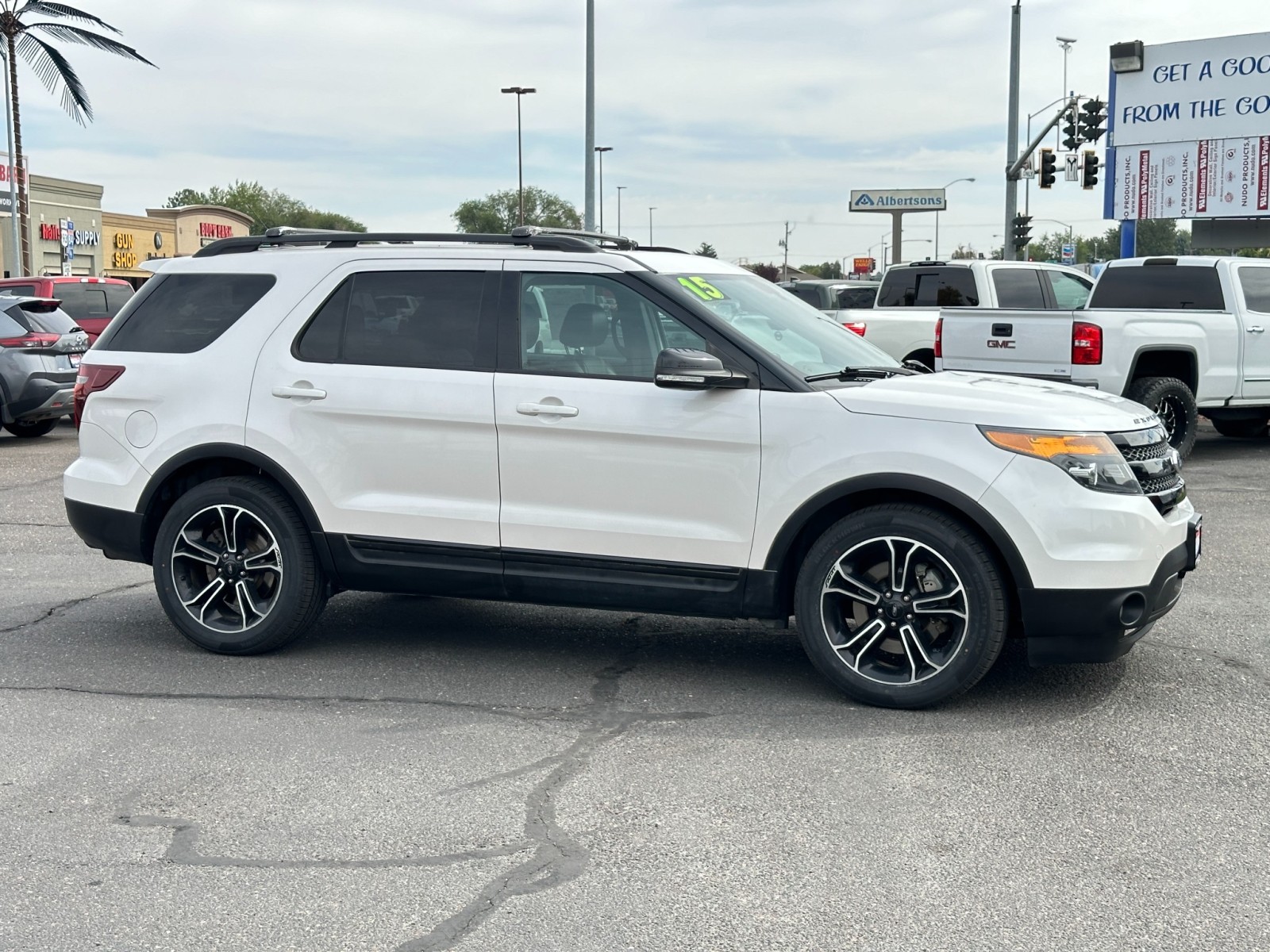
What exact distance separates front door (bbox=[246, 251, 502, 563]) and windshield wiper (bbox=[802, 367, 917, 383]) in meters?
1.36

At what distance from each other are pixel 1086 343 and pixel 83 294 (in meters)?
13.5

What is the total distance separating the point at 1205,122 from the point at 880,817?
24194 millimetres

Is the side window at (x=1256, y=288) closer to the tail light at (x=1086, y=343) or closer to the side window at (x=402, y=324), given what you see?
the tail light at (x=1086, y=343)

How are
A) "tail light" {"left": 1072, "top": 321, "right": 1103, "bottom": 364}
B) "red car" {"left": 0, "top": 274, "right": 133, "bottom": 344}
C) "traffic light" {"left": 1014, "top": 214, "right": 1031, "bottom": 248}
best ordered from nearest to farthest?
"tail light" {"left": 1072, "top": 321, "right": 1103, "bottom": 364} → "red car" {"left": 0, "top": 274, "right": 133, "bottom": 344} → "traffic light" {"left": 1014, "top": 214, "right": 1031, "bottom": 248}

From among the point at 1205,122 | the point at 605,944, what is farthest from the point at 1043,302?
the point at 605,944

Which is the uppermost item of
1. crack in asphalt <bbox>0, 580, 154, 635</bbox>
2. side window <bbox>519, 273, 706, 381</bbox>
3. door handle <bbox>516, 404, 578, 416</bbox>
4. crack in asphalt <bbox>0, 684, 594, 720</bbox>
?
side window <bbox>519, 273, 706, 381</bbox>

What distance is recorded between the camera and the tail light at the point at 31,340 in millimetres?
15688

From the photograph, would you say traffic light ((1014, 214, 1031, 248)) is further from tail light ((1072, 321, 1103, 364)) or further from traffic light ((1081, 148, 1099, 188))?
tail light ((1072, 321, 1103, 364))

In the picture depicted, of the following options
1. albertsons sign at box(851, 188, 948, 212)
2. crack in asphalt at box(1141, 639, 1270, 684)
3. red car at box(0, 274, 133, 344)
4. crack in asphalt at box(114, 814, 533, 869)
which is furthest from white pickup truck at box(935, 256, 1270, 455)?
albertsons sign at box(851, 188, 948, 212)

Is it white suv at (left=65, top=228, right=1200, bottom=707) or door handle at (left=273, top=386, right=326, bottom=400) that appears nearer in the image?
white suv at (left=65, top=228, right=1200, bottom=707)

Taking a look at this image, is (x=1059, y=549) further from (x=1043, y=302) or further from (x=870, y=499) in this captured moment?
(x=1043, y=302)

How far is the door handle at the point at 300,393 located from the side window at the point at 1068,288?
1236 centimetres

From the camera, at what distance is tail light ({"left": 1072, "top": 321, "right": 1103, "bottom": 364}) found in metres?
12.4

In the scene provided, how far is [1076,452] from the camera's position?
510cm
